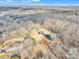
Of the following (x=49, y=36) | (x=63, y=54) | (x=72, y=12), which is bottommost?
(x=63, y=54)

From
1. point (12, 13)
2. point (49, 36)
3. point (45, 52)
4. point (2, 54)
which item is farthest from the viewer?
point (12, 13)

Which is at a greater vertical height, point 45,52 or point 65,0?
point 65,0

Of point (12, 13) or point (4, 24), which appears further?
point (12, 13)

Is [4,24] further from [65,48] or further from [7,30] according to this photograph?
[65,48]

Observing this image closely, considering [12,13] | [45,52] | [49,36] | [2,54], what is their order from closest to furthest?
[2,54], [45,52], [49,36], [12,13]

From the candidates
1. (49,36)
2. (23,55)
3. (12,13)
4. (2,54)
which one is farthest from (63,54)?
(12,13)

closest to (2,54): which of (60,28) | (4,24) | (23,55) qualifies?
(23,55)

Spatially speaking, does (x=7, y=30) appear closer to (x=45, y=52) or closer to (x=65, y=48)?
(x=45, y=52)
